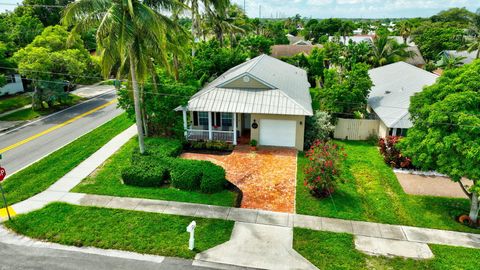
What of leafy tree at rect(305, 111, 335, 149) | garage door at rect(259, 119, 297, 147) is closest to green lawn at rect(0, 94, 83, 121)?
garage door at rect(259, 119, 297, 147)

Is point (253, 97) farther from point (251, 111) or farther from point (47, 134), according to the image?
point (47, 134)

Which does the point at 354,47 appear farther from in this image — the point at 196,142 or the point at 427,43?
the point at 427,43

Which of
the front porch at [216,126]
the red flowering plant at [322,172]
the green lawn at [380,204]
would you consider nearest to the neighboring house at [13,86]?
the front porch at [216,126]

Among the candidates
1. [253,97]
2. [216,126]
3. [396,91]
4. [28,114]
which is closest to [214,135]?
[216,126]

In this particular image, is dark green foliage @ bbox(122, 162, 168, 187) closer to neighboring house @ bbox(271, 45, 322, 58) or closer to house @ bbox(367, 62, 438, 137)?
house @ bbox(367, 62, 438, 137)

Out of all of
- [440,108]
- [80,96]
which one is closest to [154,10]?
[440,108]
